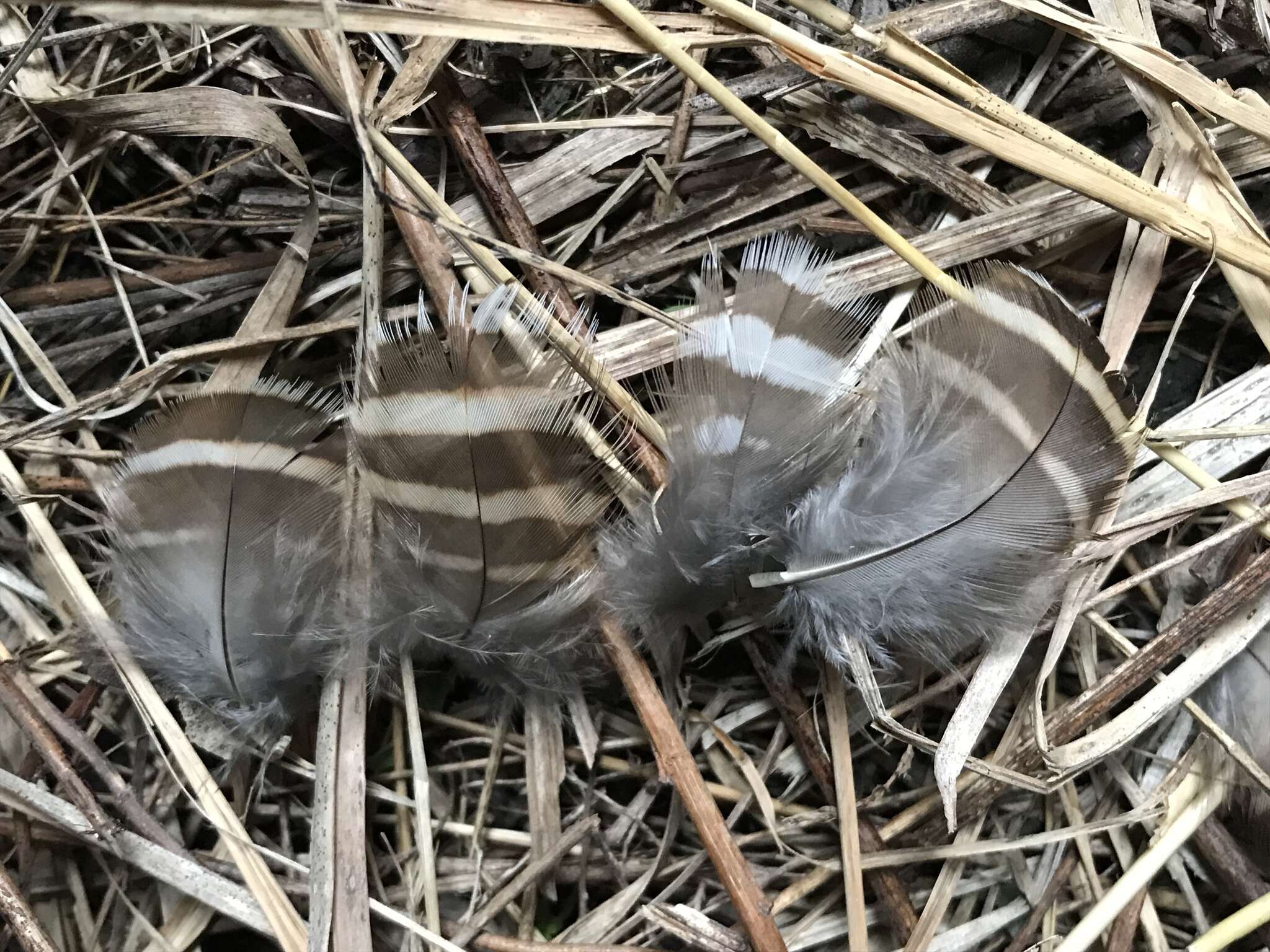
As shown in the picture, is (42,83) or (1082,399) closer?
(1082,399)

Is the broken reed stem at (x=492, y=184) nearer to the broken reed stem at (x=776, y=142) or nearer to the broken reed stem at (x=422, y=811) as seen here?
the broken reed stem at (x=776, y=142)

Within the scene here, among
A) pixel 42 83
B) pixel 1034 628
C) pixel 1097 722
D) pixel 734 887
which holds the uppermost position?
pixel 42 83

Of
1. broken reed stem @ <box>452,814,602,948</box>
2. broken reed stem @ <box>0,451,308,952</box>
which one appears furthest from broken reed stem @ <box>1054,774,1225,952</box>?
broken reed stem @ <box>0,451,308,952</box>

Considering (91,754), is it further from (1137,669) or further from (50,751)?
(1137,669)

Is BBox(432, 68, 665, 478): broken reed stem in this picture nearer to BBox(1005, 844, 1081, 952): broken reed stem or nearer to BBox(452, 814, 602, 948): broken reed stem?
BBox(452, 814, 602, 948): broken reed stem

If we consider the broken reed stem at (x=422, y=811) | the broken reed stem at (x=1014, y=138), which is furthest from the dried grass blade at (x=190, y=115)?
the broken reed stem at (x=422, y=811)

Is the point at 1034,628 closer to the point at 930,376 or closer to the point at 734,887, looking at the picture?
the point at 930,376

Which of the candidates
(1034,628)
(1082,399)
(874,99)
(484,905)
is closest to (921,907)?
(1034,628)
